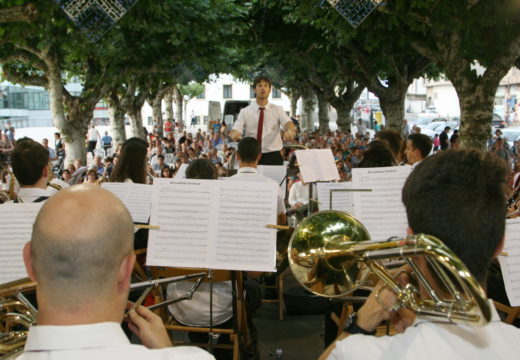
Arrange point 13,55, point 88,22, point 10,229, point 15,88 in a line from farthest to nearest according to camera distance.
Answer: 1. point 15,88
2. point 13,55
3. point 88,22
4. point 10,229

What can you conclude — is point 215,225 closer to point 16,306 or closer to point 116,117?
point 16,306

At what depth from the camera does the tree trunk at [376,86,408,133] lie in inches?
637

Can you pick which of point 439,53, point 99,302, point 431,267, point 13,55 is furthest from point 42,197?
point 13,55

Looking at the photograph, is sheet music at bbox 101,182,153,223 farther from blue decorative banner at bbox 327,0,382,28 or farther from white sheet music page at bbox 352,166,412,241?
blue decorative banner at bbox 327,0,382,28

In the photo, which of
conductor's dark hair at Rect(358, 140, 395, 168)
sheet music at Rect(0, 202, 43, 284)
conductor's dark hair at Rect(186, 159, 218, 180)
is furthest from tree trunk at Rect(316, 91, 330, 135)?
sheet music at Rect(0, 202, 43, 284)

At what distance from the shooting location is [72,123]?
1481cm

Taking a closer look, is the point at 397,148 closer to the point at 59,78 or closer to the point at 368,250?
the point at 368,250

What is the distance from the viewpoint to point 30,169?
12.6 feet

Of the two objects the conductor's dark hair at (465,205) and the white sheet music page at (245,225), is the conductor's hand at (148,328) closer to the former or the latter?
the conductor's dark hair at (465,205)

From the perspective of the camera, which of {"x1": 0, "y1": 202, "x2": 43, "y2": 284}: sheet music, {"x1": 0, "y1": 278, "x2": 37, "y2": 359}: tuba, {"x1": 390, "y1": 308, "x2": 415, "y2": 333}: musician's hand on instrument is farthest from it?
{"x1": 0, "y1": 202, "x2": 43, "y2": 284}: sheet music

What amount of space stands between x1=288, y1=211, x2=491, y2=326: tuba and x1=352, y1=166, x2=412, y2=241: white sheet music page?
30.6 inches

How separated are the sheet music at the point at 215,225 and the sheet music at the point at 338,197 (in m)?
1.49

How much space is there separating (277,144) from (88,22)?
11.3ft

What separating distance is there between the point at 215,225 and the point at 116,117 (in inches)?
705
